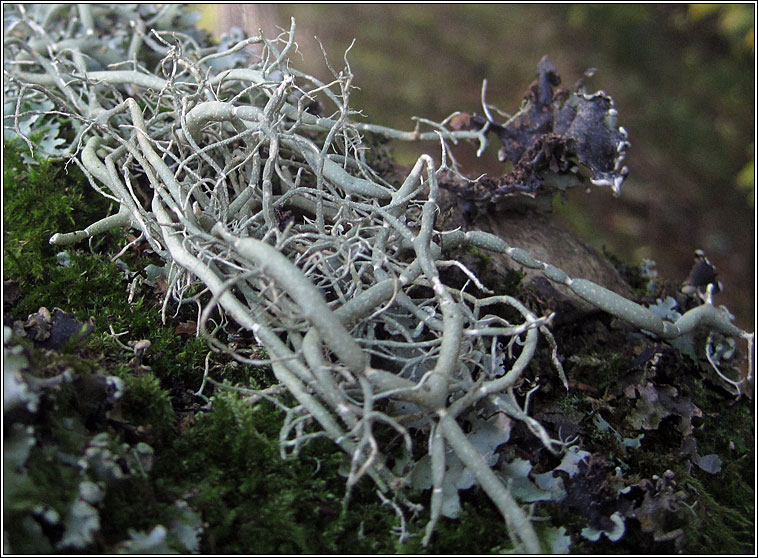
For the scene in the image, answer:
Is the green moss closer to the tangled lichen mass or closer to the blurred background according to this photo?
the tangled lichen mass

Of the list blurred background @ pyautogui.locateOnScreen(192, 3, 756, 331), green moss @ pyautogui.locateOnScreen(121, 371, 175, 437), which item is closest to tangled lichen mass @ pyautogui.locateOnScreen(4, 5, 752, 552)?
green moss @ pyautogui.locateOnScreen(121, 371, 175, 437)

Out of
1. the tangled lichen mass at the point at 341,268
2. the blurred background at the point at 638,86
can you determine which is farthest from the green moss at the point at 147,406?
the blurred background at the point at 638,86

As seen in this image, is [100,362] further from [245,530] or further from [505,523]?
[505,523]

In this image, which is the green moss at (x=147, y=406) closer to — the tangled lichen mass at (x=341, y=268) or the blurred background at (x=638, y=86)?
the tangled lichen mass at (x=341, y=268)

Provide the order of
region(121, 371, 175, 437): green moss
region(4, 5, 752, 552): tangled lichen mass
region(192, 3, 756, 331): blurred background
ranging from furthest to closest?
region(192, 3, 756, 331): blurred background < region(121, 371, 175, 437): green moss < region(4, 5, 752, 552): tangled lichen mass

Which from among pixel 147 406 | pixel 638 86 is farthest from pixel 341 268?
→ pixel 638 86

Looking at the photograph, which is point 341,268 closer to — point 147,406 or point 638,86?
point 147,406

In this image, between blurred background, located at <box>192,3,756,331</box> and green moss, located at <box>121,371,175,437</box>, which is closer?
green moss, located at <box>121,371,175,437</box>
